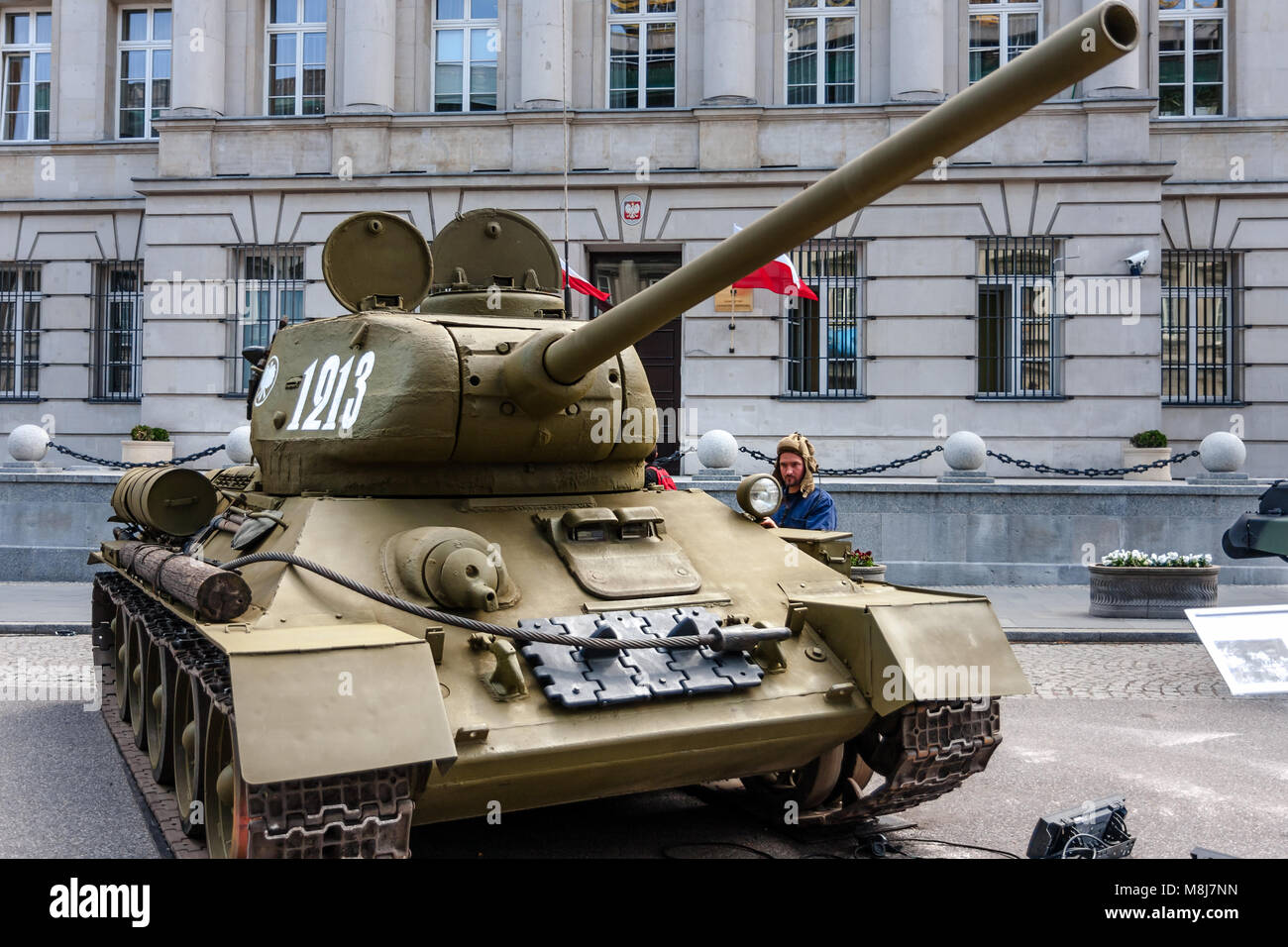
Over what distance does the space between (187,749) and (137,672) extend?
2048 mm

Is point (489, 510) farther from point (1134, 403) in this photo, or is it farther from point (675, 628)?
point (1134, 403)

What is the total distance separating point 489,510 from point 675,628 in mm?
1278

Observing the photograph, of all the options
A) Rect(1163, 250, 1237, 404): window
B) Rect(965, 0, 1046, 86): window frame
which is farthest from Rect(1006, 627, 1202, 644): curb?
Rect(965, 0, 1046, 86): window frame

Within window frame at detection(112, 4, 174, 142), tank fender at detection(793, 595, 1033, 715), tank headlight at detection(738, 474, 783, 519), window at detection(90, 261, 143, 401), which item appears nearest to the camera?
tank fender at detection(793, 595, 1033, 715)

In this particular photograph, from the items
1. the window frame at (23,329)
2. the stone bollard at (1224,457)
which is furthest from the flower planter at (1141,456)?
the window frame at (23,329)

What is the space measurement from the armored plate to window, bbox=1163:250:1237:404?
16.1 meters

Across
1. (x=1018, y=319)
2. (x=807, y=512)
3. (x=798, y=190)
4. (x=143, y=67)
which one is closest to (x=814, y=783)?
(x=807, y=512)

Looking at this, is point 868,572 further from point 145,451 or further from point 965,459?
point 145,451

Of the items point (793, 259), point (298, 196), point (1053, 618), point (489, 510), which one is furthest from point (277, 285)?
point (489, 510)

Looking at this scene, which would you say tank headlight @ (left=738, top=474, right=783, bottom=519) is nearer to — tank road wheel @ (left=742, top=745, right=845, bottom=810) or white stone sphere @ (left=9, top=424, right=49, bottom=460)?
tank road wheel @ (left=742, top=745, right=845, bottom=810)

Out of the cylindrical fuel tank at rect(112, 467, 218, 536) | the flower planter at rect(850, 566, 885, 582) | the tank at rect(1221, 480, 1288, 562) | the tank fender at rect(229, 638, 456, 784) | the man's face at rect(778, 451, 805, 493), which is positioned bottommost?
the flower planter at rect(850, 566, 885, 582)

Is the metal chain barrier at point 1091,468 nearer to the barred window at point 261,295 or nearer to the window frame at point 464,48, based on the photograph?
the window frame at point 464,48

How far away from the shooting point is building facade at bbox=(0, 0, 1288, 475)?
18.2 meters

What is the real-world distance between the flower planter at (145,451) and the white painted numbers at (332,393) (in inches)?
473
